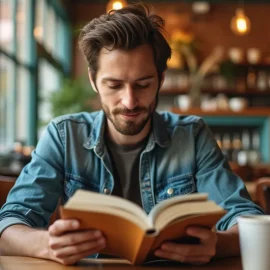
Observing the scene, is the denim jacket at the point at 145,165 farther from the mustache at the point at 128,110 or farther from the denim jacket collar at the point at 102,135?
the mustache at the point at 128,110

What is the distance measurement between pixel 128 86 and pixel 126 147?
0.26 metres

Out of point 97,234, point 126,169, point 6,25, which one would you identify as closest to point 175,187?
point 126,169

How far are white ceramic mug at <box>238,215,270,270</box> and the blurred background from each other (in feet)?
19.8

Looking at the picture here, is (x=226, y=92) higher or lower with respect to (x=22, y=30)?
lower

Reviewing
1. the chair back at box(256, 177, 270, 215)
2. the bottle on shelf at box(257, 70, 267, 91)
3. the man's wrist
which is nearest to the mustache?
the man's wrist

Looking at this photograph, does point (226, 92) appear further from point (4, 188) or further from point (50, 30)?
point (4, 188)

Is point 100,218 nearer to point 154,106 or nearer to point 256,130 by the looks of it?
point 154,106

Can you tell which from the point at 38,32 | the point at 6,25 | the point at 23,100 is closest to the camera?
the point at 6,25

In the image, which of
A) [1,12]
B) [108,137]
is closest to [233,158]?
[1,12]

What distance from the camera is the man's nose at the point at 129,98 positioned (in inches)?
66.6

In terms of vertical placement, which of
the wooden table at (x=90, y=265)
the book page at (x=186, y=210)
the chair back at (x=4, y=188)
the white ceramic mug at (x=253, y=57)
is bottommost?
the wooden table at (x=90, y=265)

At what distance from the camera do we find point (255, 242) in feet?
3.74

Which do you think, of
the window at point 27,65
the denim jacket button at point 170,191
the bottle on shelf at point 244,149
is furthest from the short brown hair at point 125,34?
the bottle on shelf at point 244,149

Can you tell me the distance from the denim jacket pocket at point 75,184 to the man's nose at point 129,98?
0.27 metres
